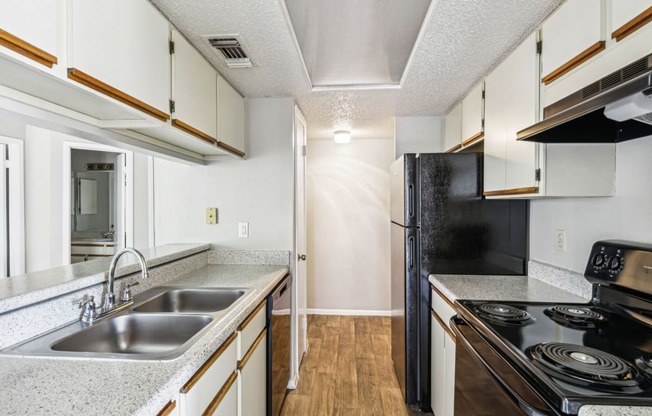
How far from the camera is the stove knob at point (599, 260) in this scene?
1.37 meters

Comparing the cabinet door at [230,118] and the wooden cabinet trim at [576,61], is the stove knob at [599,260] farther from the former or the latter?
the cabinet door at [230,118]

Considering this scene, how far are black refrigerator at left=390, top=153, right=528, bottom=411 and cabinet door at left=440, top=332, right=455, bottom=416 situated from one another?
1.17 ft

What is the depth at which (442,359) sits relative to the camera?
1859 millimetres

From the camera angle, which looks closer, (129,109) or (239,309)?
(129,109)

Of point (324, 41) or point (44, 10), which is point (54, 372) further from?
point (324, 41)

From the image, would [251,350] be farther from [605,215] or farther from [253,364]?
[605,215]

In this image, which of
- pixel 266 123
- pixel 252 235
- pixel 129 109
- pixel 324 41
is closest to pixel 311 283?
pixel 252 235

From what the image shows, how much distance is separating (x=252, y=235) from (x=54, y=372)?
1.64 metres

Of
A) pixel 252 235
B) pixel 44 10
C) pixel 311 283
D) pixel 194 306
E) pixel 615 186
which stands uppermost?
pixel 44 10

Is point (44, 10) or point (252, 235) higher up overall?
point (44, 10)

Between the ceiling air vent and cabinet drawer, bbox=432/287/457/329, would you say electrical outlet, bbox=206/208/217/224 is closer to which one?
the ceiling air vent

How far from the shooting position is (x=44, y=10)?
33.3 inches

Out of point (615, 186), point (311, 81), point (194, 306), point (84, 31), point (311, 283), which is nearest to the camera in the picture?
point (84, 31)

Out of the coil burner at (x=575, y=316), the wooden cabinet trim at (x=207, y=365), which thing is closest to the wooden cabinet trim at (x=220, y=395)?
the wooden cabinet trim at (x=207, y=365)
